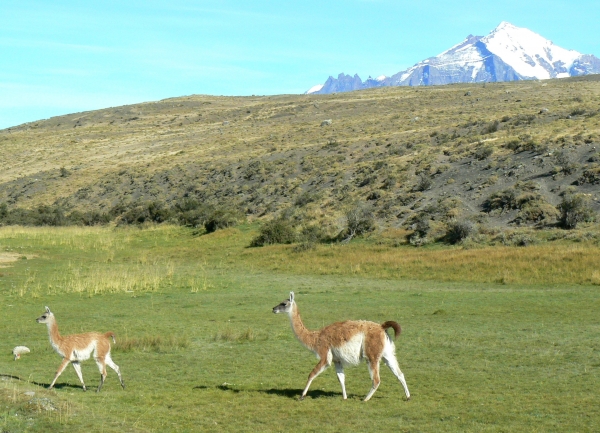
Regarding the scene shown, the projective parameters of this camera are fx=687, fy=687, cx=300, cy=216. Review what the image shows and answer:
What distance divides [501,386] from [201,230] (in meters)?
39.5

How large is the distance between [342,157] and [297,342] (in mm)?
53890

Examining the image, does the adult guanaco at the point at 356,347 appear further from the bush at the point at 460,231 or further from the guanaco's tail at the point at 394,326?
the bush at the point at 460,231

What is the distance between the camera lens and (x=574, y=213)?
3791 cm

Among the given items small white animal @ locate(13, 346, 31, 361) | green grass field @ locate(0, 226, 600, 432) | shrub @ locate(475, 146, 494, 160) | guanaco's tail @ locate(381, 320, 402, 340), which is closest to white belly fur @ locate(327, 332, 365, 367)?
guanaco's tail @ locate(381, 320, 402, 340)

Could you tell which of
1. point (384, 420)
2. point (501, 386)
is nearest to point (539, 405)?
point (501, 386)

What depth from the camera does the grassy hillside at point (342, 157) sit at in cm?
4759

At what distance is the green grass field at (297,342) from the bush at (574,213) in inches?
156

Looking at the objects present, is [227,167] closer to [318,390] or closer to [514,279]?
[514,279]

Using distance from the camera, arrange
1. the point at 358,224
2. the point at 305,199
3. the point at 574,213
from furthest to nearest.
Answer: the point at 305,199 → the point at 358,224 → the point at 574,213

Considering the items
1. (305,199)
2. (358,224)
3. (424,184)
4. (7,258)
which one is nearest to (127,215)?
(305,199)

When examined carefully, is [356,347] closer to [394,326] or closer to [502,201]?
[394,326]

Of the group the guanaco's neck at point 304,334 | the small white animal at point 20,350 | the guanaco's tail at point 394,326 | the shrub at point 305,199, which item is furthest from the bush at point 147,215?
the guanaco's tail at point 394,326

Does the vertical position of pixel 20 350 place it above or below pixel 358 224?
above

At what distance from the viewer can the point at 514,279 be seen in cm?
2895
